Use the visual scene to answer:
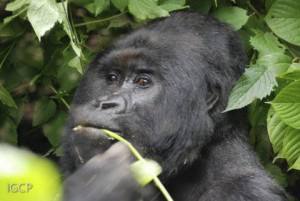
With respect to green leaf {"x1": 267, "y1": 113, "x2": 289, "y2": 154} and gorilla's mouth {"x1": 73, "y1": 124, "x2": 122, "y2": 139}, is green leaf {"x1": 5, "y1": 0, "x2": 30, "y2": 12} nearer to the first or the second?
gorilla's mouth {"x1": 73, "y1": 124, "x2": 122, "y2": 139}

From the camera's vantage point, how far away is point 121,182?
125 centimetres

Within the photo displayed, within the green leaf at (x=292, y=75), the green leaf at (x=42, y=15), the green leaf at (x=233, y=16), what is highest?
the green leaf at (x=42, y=15)

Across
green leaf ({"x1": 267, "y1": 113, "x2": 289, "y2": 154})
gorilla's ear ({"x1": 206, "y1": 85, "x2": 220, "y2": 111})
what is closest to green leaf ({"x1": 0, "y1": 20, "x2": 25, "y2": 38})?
gorilla's ear ({"x1": 206, "y1": 85, "x2": 220, "y2": 111})

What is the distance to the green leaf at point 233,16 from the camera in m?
2.29

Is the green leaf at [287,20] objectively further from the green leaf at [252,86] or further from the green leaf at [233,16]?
the green leaf at [252,86]

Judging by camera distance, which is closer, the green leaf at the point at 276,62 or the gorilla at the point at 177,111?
the gorilla at the point at 177,111

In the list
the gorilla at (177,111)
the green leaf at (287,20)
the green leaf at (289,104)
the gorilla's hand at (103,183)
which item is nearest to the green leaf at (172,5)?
Result: the gorilla at (177,111)

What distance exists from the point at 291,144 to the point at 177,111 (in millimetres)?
546

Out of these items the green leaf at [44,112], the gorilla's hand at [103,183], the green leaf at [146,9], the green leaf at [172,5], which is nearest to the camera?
the gorilla's hand at [103,183]

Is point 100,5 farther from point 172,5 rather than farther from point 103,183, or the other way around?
point 103,183

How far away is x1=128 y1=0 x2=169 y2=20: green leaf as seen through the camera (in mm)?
2158

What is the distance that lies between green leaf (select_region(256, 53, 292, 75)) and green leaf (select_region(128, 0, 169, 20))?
49 cm

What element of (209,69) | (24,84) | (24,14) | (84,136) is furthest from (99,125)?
(24,84)

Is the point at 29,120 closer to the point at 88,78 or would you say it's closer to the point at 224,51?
the point at 88,78
